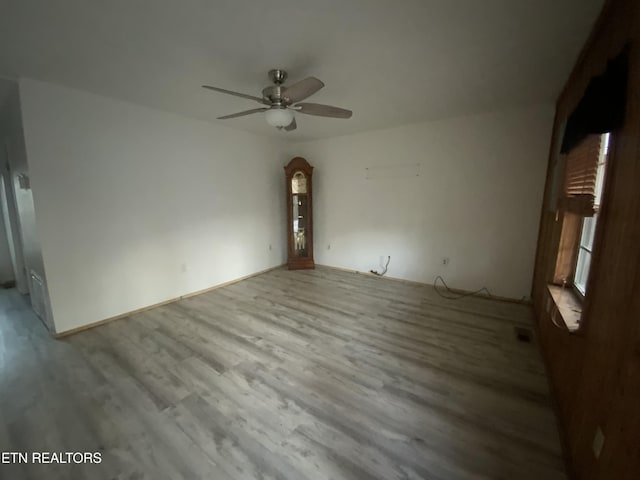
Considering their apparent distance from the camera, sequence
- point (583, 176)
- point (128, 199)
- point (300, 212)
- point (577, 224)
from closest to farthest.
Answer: point (583, 176)
point (577, 224)
point (128, 199)
point (300, 212)

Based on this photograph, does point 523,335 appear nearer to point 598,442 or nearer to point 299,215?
point 598,442

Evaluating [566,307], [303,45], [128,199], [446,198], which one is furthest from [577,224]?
[128,199]

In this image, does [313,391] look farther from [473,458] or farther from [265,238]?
[265,238]

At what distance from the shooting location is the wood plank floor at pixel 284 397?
1.29 meters

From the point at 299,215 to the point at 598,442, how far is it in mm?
4131

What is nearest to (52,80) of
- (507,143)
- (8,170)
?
(8,170)

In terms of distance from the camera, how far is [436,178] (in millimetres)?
3559

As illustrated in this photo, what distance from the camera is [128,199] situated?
2793 mm

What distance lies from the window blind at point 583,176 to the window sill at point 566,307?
24.1 inches

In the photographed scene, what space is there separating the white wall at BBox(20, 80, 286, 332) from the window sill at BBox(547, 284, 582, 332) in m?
3.77

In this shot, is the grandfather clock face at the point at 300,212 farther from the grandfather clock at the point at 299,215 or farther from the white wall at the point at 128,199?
the white wall at the point at 128,199

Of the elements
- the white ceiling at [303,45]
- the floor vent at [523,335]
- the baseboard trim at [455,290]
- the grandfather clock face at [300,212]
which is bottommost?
the floor vent at [523,335]

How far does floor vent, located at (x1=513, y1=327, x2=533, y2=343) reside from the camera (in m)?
2.36

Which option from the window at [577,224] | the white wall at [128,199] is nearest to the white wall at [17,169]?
the white wall at [128,199]
